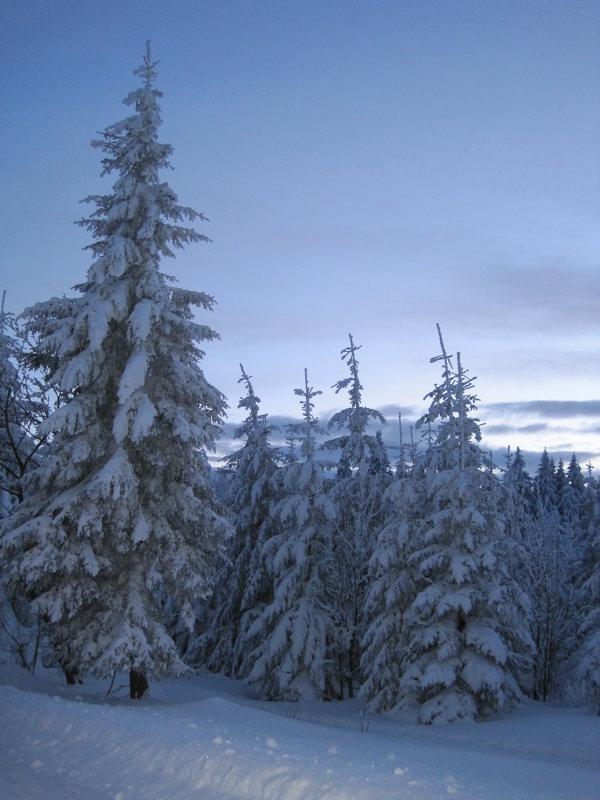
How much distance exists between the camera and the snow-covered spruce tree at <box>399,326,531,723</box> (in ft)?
64.6

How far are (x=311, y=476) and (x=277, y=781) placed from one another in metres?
18.4

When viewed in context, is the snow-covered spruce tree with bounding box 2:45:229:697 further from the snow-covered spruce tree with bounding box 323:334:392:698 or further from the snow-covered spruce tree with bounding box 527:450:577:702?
the snow-covered spruce tree with bounding box 527:450:577:702

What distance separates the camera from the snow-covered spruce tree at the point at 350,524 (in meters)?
28.1

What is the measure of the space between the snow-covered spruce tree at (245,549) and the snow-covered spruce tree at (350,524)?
316 centimetres

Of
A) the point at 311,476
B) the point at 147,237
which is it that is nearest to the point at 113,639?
the point at 147,237

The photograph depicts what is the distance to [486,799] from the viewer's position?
8.19 metres

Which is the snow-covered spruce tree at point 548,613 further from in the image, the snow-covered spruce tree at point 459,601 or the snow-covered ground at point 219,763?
the snow-covered ground at point 219,763

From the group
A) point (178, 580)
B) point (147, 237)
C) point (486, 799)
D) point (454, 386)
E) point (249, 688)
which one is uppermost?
point (147, 237)

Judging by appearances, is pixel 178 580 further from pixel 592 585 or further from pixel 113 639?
pixel 592 585

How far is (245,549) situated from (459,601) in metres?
12.6

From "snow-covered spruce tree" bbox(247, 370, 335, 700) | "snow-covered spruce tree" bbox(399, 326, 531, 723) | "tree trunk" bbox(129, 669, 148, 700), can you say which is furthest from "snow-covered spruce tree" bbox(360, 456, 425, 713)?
"tree trunk" bbox(129, 669, 148, 700)

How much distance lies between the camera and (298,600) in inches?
1008

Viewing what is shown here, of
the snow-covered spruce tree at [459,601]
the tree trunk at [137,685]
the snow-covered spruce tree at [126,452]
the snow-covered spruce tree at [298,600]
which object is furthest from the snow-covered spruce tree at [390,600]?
the tree trunk at [137,685]

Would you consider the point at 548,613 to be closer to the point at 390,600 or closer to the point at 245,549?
the point at 390,600
